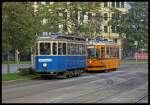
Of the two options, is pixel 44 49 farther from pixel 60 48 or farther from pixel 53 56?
pixel 60 48

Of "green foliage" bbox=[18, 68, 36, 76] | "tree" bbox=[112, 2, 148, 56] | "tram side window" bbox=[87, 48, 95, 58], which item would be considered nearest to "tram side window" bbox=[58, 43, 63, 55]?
"green foliage" bbox=[18, 68, 36, 76]

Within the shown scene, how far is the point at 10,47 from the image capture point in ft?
114

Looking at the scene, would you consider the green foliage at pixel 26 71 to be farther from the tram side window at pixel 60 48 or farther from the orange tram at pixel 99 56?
the orange tram at pixel 99 56

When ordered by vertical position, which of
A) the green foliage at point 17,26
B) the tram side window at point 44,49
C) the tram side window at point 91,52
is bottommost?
the tram side window at point 91,52

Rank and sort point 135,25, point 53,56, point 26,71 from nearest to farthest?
1. point 53,56
2. point 26,71
3. point 135,25

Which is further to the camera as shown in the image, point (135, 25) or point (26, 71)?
point (135, 25)

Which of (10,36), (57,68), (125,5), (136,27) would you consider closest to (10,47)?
(10,36)

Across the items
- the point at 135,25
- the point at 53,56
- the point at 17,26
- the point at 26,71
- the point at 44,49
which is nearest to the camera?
the point at 17,26

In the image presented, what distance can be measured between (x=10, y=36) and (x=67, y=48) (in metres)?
4.62

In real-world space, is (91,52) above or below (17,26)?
below

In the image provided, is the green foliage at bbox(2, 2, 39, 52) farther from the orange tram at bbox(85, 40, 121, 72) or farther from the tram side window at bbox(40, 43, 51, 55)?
the orange tram at bbox(85, 40, 121, 72)

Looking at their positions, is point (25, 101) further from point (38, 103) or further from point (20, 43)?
point (20, 43)

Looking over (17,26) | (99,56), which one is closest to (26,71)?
(17,26)

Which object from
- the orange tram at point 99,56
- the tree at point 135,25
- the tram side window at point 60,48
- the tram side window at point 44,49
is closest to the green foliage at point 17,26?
the tram side window at point 44,49
